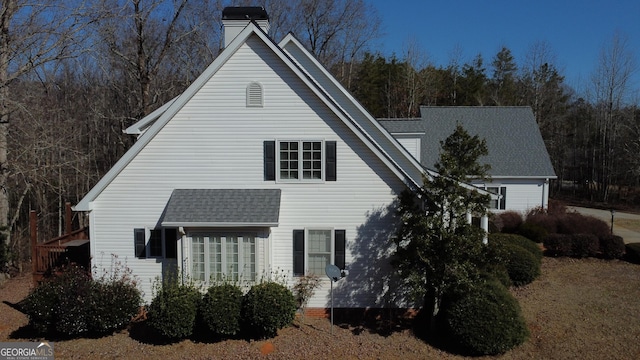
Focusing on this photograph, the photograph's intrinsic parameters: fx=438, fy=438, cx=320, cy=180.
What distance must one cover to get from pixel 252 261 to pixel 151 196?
138 inches

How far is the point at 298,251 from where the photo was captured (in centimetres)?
1266

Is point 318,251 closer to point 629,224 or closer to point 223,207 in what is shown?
point 223,207

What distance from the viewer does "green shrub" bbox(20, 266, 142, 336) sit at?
437 inches

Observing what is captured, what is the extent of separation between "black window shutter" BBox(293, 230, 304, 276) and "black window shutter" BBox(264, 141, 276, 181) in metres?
1.75

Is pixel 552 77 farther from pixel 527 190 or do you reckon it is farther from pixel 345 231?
pixel 345 231

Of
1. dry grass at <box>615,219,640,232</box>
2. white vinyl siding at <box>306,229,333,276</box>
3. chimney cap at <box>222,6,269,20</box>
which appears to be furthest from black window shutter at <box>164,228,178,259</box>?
dry grass at <box>615,219,640,232</box>

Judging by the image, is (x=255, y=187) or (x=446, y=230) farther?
(x=255, y=187)

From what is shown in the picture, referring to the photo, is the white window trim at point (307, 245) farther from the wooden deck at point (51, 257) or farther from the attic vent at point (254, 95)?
the wooden deck at point (51, 257)

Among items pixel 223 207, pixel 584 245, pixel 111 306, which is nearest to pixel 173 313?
pixel 111 306

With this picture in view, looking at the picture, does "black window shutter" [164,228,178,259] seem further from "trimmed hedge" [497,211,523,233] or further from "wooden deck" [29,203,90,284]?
"trimmed hedge" [497,211,523,233]

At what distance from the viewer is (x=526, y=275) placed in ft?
52.0

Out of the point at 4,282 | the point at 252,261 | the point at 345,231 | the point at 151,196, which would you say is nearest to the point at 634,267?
the point at 345,231

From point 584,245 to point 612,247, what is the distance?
119 cm

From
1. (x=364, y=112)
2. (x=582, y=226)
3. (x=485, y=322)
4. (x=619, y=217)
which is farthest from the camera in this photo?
(x=619, y=217)
